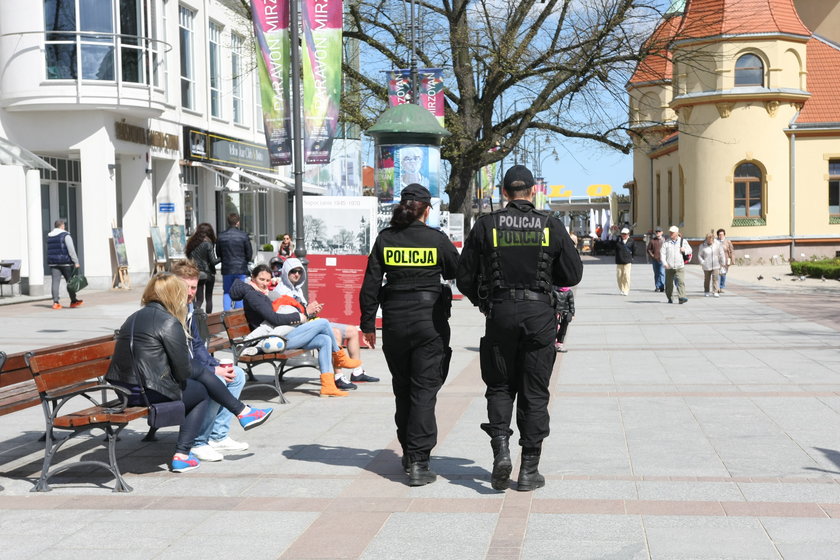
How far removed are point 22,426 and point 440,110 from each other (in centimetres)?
1319

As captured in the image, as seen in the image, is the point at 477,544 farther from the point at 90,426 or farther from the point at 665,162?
the point at 665,162

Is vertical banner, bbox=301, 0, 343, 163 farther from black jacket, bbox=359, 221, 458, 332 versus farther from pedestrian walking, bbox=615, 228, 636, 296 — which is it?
pedestrian walking, bbox=615, 228, 636, 296

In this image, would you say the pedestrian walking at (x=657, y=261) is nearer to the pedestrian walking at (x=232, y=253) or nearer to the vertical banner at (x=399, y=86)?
the vertical banner at (x=399, y=86)

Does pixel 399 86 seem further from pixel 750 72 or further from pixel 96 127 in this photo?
pixel 750 72

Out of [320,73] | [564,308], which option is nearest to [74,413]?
[564,308]

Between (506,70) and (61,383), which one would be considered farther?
(506,70)

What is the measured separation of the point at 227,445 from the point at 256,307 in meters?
2.49

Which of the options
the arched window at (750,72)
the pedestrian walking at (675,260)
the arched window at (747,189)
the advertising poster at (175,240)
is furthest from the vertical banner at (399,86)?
the arched window at (747,189)

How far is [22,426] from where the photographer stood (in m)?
8.96

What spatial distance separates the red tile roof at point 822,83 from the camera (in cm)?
4297

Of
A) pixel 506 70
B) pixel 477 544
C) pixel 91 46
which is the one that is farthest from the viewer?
pixel 91 46

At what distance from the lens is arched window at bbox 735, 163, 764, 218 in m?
→ 42.5

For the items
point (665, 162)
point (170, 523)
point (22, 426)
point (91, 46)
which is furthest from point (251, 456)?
point (665, 162)

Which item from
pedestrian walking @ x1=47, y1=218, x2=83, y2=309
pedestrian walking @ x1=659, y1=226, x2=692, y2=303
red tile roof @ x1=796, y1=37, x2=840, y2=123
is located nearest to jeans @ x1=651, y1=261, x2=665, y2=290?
pedestrian walking @ x1=659, y1=226, x2=692, y2=303
